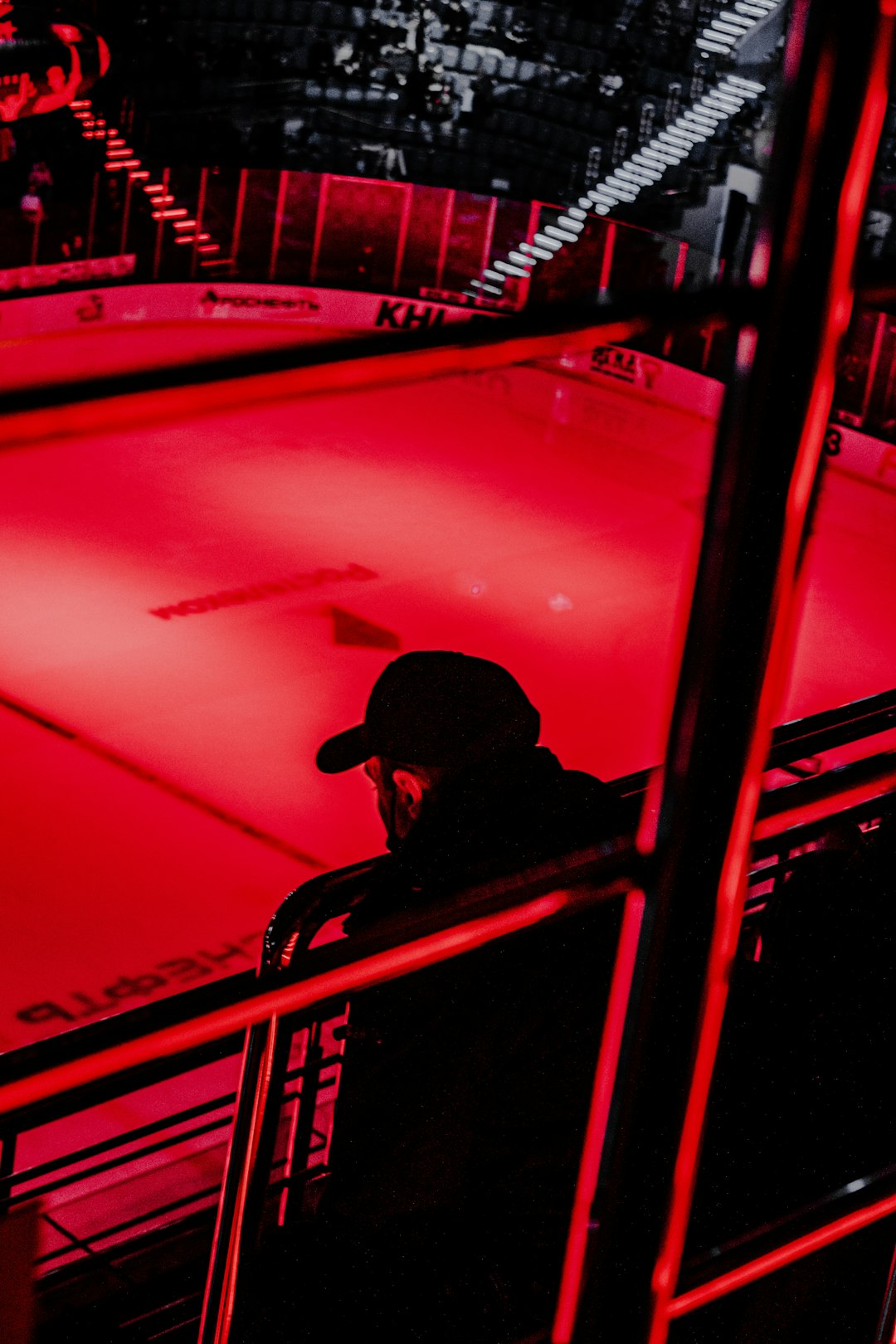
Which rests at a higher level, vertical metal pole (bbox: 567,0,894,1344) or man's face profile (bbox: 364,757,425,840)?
vertical metal pole (bbox: 567,0,894,1344)

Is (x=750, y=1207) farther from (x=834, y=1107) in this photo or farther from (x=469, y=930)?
(x=469, y=930)

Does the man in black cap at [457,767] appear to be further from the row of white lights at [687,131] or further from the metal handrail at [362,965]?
the row of white lights at [687,131]

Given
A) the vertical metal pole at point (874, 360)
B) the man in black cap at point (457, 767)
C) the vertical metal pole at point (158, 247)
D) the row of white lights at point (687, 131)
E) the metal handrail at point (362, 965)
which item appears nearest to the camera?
the metal handrail at point (362, 965)

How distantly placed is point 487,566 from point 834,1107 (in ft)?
20.6

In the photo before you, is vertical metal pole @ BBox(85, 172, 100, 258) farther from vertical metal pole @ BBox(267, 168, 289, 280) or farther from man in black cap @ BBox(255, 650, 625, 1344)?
man in black cap @ BBox(255, 650, 625, 1344)

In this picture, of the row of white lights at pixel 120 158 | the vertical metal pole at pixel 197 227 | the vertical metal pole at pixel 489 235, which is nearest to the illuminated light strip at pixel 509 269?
the vertical metal pole at pixel 489 235

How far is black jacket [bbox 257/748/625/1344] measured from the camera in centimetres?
149

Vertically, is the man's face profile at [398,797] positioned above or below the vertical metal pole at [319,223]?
below

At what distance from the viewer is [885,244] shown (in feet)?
38.5

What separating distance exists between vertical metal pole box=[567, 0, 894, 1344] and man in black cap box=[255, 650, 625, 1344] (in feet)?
0.62

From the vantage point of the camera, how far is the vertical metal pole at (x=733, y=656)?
41.3 inches

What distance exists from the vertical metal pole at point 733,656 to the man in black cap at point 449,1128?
19 centimetres

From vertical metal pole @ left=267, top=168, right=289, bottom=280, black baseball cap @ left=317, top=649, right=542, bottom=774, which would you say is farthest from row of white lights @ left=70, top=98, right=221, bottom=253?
black baseball cap @ left=317, top=649, right=542, bottom=774

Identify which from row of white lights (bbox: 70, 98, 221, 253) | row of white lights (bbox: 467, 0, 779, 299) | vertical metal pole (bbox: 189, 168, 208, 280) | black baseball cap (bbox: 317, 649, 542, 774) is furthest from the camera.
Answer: row of white lights (bbox: 467, 0, 779, 299)
